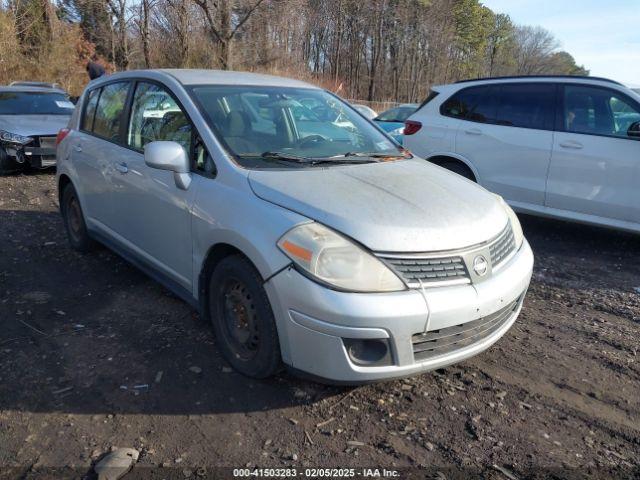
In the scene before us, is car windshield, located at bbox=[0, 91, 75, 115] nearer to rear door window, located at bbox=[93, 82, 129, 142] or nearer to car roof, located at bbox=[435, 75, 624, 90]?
rear door window, located at bbox=[93, 82, 129, 142]

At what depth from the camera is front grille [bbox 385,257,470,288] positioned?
8.63ft

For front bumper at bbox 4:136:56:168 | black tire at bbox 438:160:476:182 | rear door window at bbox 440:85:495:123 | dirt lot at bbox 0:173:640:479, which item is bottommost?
dirt lot at bbox 0:173:640:479

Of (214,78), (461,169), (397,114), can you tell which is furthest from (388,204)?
(397,114)

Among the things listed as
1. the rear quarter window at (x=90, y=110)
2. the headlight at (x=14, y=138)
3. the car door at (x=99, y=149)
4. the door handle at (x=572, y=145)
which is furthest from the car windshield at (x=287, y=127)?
the headlight at (x=14, y=138)

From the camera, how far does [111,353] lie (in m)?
3.42

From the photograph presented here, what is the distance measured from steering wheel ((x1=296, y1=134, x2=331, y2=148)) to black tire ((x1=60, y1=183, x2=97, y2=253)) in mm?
2509

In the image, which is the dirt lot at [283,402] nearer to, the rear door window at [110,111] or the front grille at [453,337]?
the front grille at [453,337]

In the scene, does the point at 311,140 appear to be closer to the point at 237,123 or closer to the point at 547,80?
the point at 237,123

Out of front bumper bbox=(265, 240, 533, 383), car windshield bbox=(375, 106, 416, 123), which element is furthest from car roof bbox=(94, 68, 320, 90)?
car windshield bbox=(375, 106, 416, 123)

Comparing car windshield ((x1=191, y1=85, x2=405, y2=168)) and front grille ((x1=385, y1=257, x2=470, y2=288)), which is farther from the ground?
car windshield ((x1=191, y1=85, x2=405, y2=168))

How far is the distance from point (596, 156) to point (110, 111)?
485cm

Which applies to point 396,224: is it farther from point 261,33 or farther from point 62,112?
point 261,33

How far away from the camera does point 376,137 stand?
418 centimetres

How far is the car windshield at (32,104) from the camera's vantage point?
9.97m
